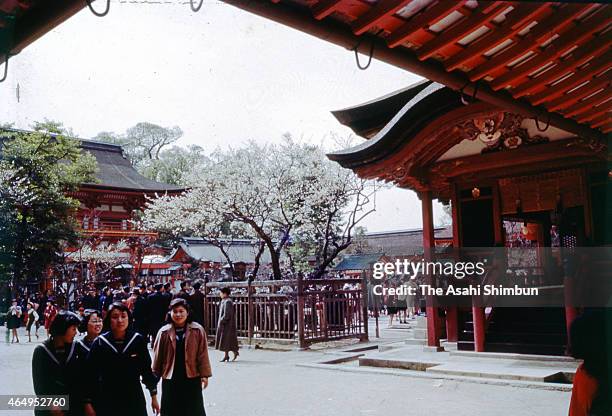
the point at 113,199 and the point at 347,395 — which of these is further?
the point at 113,199

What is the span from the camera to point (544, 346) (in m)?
8.61

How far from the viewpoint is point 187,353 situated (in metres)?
4.72

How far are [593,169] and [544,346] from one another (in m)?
3.04

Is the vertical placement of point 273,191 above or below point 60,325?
above

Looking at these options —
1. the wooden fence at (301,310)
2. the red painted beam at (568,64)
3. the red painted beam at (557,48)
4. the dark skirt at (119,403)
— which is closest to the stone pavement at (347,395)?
the dark skirt at (119,403)

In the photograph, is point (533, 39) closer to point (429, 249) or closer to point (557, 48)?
point (557, 48)

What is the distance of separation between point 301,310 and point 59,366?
9.05 meters

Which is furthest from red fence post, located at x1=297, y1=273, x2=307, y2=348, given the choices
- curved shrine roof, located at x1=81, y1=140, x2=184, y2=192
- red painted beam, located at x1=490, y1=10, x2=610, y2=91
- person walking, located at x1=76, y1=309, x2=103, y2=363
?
curved shrine roof, located at x1=81, y1=140, x2=184, y2=192

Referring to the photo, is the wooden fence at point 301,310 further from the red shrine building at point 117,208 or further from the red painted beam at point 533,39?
the red shrine building at point 117,208

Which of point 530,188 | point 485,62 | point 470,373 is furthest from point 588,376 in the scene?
point 530,188

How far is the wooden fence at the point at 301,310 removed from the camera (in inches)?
504

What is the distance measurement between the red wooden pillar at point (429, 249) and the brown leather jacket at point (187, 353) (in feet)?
20.7

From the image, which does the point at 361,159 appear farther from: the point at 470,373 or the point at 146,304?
the point at 146,304
